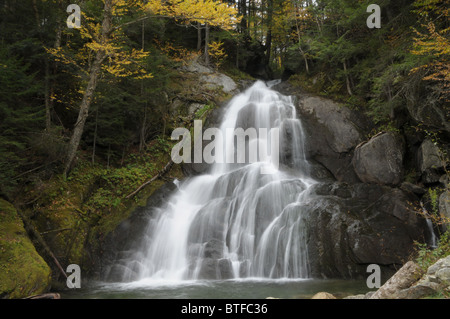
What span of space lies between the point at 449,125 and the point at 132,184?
10219 mm

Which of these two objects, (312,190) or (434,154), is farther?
(312,190)

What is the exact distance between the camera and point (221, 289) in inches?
254

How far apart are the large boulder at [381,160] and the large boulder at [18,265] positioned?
9.79 metres

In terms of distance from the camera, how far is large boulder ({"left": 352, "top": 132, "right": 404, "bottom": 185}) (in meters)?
9.24

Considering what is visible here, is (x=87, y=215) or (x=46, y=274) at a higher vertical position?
(x=87, y=215)

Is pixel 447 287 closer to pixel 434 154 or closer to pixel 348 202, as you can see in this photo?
pixel 348 202

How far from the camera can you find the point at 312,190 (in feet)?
29.9

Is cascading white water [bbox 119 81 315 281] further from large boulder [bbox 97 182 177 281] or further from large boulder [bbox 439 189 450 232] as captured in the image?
large boulder [bbox 439 189 450 232]

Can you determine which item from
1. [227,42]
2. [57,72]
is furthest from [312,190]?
[227,42]

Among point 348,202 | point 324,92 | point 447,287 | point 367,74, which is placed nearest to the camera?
point 447,287

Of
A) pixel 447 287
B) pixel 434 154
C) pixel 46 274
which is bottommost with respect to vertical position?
pixel 46 274

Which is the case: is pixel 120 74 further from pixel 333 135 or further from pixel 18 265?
pixel 333 135

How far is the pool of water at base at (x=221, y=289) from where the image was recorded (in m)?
5.99

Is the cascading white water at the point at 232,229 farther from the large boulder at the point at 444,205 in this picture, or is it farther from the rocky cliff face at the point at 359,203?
the large boulder at the point at 444,205
